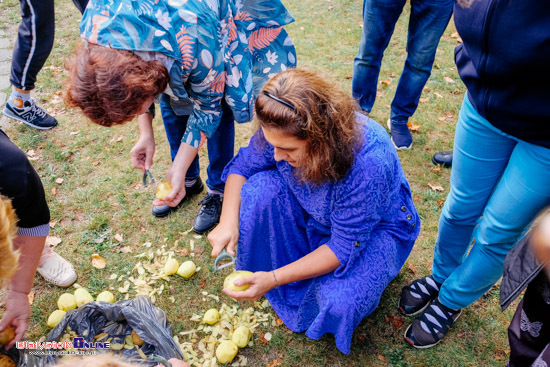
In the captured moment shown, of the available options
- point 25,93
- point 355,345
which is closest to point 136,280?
point 355,345

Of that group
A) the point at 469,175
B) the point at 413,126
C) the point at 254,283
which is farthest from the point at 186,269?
the point at 413,126

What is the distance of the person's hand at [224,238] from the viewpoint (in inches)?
85.7

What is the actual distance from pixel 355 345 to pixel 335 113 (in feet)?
4.99

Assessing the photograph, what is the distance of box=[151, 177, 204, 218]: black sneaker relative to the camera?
3.22 metres

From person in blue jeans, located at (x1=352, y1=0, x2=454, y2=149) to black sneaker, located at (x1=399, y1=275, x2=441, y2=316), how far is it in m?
1.52

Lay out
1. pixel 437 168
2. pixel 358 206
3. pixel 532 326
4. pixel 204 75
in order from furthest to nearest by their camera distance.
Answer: pixel 437 168, pixel 204 75, pixel 358 206, pixel 532 326

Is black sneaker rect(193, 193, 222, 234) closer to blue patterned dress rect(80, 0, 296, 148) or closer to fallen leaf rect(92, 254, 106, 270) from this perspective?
fallen leaf rect(92, 254, 106, 270)

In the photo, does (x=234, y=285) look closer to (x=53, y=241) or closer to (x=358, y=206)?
(x=358, y=206)

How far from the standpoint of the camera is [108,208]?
3.31 metres

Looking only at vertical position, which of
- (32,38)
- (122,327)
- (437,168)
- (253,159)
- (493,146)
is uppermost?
(493,146)

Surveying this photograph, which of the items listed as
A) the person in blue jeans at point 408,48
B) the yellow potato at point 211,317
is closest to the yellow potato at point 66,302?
the yellow potato at point 211,317

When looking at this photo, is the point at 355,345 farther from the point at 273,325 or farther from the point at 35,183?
the point at 35,183

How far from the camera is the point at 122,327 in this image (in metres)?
2.34

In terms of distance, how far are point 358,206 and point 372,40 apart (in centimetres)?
199
